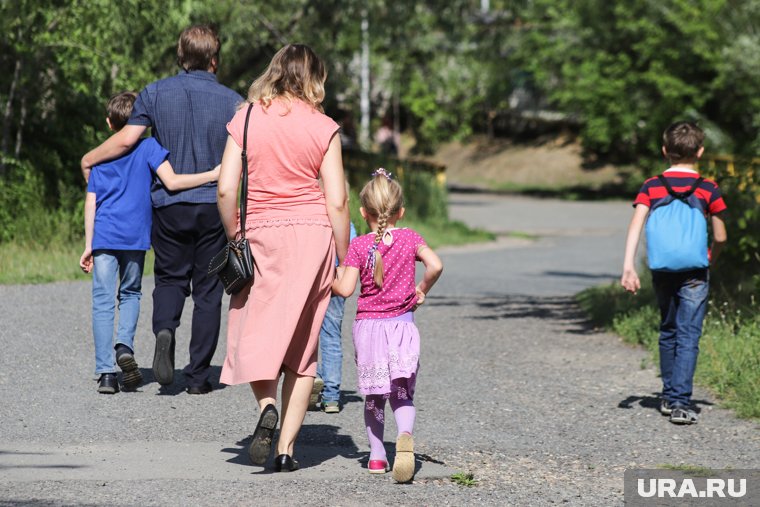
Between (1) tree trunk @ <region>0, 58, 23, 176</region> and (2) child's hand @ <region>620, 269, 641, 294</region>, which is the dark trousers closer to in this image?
(2) child's hand @ <region>620, 269, 641, 294</region>

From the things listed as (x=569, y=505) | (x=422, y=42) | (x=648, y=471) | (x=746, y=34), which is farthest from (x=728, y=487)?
(x=746, y=34)

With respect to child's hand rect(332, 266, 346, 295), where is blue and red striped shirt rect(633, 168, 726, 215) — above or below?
above

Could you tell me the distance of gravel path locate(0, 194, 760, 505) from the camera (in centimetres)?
547

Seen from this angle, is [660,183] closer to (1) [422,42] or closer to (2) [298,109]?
(2) [298,109]

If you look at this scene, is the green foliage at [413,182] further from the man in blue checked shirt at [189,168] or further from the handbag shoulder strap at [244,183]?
the handbag shoulder strap at [244,183]

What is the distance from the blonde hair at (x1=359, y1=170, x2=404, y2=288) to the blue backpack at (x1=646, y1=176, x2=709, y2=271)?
81.1 inches

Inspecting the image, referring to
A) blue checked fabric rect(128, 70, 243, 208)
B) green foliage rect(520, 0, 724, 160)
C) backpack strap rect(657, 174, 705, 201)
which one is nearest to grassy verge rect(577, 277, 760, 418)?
backpack strap rect(657, 174, 705, 201)

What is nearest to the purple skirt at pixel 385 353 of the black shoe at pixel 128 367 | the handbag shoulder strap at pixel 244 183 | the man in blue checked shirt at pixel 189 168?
the handbag shoulder strap at pixel 244 183

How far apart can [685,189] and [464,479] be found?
2488 millimetres

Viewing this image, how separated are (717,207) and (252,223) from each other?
9.49 feet

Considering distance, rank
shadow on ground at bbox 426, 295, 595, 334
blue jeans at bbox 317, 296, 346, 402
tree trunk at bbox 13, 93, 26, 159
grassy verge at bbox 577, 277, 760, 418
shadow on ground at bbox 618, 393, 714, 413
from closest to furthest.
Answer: blue jeans at bbox 317, 296, 346, 402
shadow on ground at bbox 618, 393, 714, 413
grassy verge at bbox 577, 277, 760, 418
shadow on ground at bbox 426, 295, 595, 334
tree trunk at bbox 13, 93, 26, 159

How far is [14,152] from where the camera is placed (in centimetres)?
1594

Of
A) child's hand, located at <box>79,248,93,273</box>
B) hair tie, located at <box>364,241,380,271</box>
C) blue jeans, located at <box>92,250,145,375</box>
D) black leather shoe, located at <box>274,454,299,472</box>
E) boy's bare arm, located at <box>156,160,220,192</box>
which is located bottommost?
black leather shoe, located at <box>274,454,299,472</box>

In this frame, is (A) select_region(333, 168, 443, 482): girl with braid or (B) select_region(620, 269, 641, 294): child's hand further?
(B) select_region(620, 269, 641, 294): child's hand
